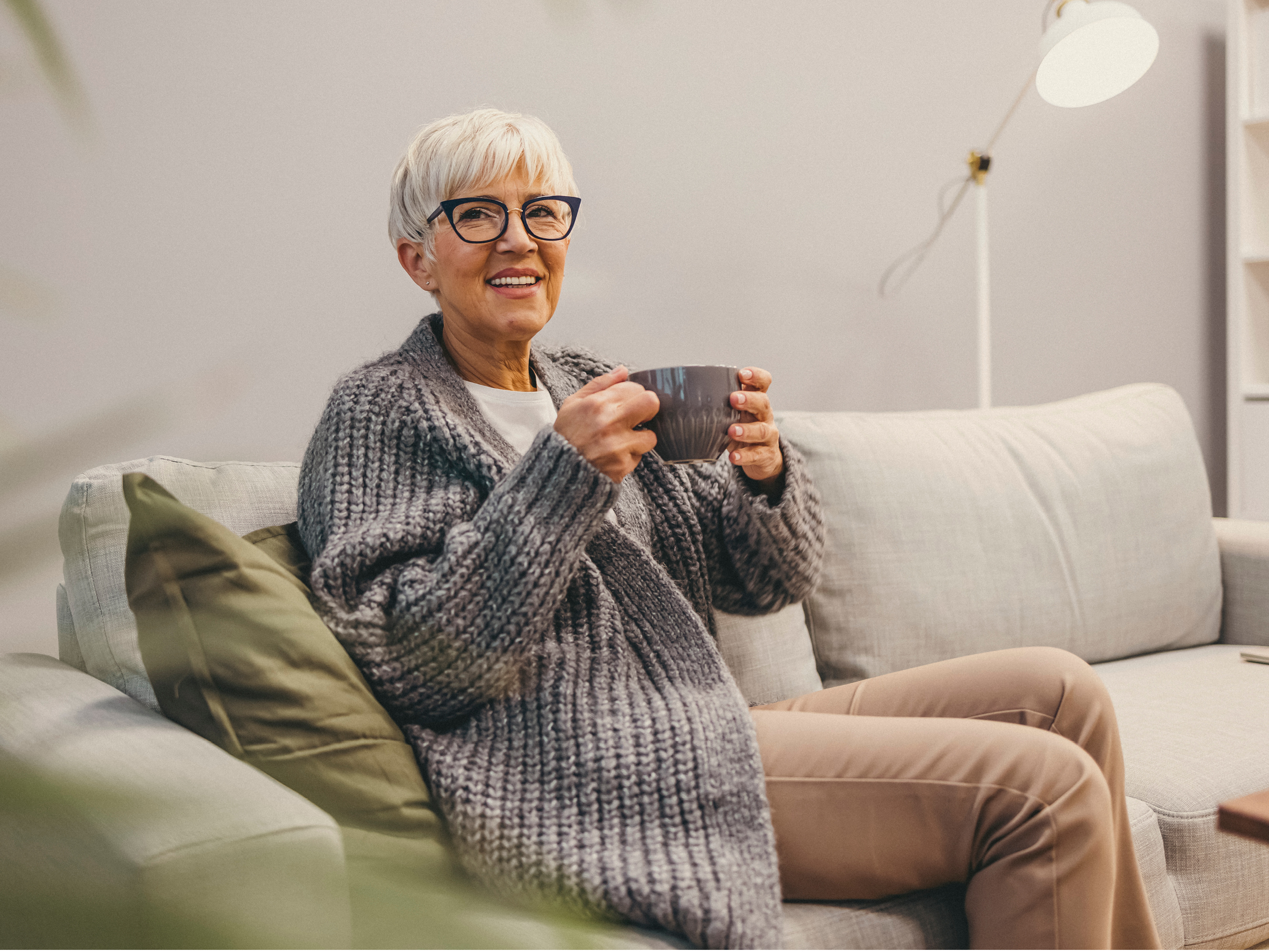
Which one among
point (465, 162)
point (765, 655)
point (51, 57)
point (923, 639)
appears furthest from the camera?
point (923, 639)

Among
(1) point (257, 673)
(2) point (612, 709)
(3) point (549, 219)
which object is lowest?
(2) point (612, 709)

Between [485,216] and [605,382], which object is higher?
[485,216]

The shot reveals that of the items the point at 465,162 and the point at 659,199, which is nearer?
the point at 465,162

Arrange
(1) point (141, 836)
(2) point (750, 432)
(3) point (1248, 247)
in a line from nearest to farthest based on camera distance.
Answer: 1. (1) point (141, 836)
2. (2) point (750, 432)
3. (3) point (1248, 247)

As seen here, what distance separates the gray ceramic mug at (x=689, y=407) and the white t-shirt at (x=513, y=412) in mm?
214

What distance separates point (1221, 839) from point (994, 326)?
5.12 ft

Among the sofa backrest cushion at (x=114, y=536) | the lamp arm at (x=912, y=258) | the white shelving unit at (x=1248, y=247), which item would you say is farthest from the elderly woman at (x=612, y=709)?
the white shelving unit at (x=1248, y=247)

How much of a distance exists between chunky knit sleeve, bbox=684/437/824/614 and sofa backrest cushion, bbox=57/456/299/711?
0.55 m

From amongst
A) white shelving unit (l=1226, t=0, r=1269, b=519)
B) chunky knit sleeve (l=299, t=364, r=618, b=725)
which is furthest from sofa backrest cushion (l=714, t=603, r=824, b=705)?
white shelving unit (l=1226, t=0, r=1269, b=519)

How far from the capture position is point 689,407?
2.99 ft

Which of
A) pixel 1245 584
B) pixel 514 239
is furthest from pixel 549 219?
pixel 1245 584

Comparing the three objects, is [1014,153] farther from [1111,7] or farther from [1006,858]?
[1006,858]

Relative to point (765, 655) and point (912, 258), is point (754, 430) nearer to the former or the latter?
point (765, 655)

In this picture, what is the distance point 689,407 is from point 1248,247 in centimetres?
243
